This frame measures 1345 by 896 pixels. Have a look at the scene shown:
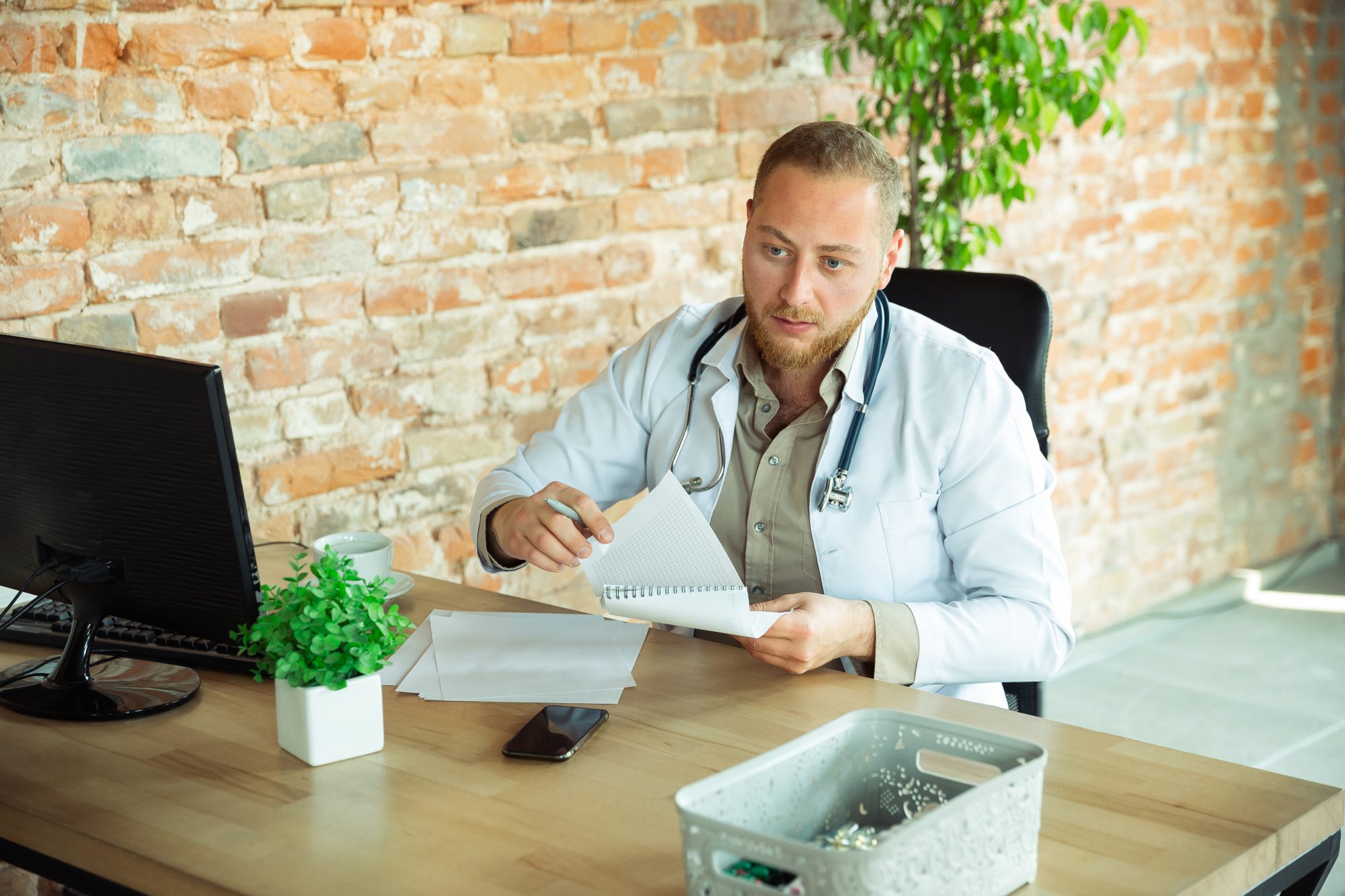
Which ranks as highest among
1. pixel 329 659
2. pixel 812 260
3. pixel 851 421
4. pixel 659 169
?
pixel 659 169

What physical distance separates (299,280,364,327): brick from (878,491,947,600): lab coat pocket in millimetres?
1061

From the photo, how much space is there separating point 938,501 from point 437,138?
117 cm

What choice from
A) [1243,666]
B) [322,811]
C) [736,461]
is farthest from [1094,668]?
[322,811]

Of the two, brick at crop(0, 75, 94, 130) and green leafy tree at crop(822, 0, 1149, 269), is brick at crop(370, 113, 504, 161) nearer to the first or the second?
brick at crop(0, 75, 94, 130)

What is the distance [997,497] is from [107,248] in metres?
1.36

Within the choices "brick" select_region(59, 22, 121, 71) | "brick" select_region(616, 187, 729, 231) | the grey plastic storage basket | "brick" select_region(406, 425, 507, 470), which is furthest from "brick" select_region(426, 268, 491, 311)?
the grey plastic storage basket

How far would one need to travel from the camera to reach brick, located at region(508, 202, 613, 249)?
2.61 metres

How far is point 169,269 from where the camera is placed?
2.18 metres

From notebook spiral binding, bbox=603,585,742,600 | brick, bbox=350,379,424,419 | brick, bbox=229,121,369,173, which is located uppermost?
brick, bbox=229,121,369,173

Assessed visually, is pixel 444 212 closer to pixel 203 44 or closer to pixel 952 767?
pixel 203 44

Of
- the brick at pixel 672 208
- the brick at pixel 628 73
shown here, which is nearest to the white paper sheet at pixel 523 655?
the brick at pixel 672 208

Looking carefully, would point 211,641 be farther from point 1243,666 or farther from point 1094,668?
point 1243,666

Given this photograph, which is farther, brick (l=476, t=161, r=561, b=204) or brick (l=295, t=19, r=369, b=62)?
brick (l=476, t=161, r=561, b=204)

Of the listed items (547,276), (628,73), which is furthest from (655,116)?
(547,276)
